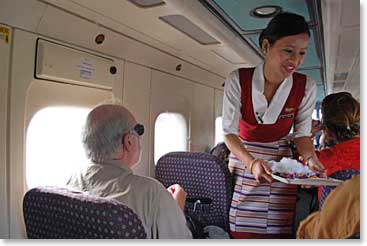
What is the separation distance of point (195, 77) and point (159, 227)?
0.71m

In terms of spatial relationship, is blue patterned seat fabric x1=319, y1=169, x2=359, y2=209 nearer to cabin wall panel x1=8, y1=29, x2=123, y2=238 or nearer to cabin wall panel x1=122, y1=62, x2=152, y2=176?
cabin wall panel x1=122, y1=62, x2=152, y2=176

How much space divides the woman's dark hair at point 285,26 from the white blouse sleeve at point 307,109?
14 centimetres

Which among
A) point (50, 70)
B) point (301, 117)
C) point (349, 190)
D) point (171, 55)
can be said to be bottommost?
point (349, 190)

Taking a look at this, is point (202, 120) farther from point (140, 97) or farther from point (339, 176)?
point (339, 176)

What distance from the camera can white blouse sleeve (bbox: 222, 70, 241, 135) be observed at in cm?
104

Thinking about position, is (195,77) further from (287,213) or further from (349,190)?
(349,190)

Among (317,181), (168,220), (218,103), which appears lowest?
(168,220)

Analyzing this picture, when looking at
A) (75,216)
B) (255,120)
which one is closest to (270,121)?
A: (255,120)

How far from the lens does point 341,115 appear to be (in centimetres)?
92

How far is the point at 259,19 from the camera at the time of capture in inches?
41.1

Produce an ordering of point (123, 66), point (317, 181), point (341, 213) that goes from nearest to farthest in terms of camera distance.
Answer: point (341, 213) → point (317, 181) → point (123, 66)

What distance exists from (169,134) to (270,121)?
1.26 feet

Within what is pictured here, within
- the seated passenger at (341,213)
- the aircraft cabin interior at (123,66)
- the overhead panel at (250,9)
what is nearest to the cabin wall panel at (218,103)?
the aircraft cabin interior at (123,66)

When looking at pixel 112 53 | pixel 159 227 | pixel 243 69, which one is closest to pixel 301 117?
pixel 243 69
